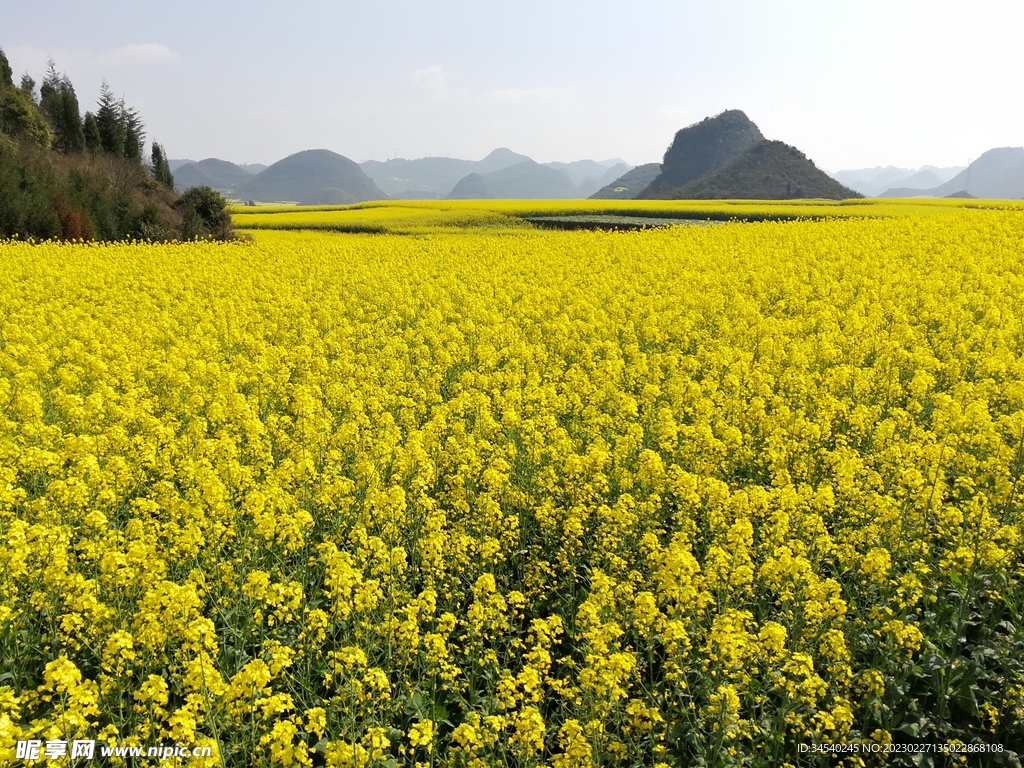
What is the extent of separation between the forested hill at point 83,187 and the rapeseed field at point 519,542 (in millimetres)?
16915

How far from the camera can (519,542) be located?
5.21 metres

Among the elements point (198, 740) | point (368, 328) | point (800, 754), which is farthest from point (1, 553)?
point (368, 328)

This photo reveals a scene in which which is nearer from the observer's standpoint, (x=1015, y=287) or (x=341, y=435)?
(x=341, y=435)

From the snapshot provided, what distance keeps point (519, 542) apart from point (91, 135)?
52.5 meters

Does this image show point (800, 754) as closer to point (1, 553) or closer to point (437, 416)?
point (437, 416)

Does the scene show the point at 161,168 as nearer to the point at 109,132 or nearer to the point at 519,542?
the point at 109,132

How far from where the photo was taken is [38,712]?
3646 mm

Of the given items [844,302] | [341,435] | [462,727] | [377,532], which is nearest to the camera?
[462,727]

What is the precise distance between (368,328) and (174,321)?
133 inches

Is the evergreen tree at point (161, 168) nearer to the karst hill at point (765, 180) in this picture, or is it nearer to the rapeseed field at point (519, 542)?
the rapeseed field at point (519, 542)

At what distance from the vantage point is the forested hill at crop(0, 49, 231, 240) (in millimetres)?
23969

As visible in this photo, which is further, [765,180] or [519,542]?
[765,180]

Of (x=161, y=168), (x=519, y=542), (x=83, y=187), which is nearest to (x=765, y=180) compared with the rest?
(x=161, y=168)

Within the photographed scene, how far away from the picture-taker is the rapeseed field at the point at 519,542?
3.44 m
